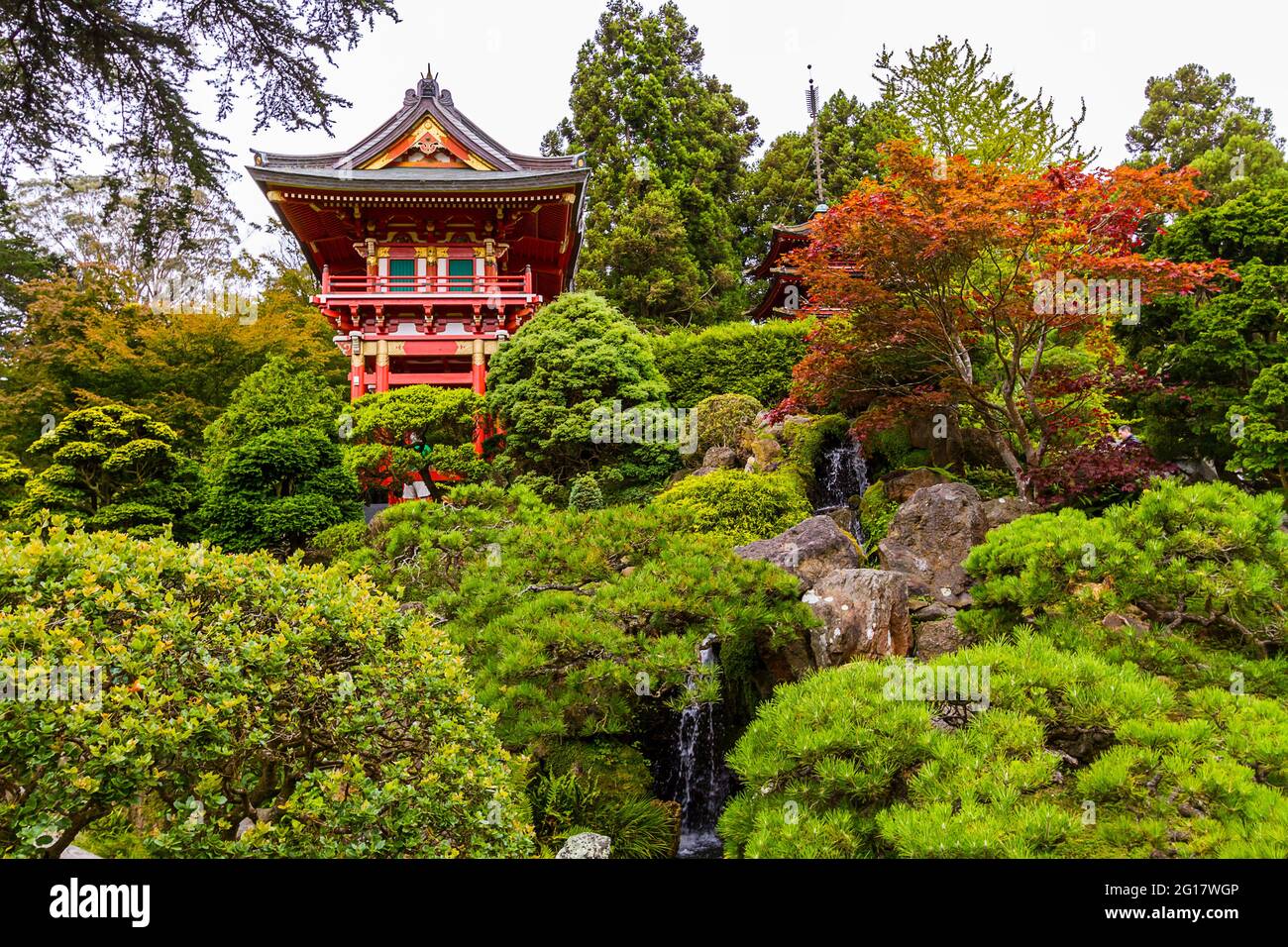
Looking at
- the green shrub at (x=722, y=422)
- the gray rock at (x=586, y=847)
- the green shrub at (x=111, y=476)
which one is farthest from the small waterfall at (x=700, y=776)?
the green shrub at (x=111, y=476)

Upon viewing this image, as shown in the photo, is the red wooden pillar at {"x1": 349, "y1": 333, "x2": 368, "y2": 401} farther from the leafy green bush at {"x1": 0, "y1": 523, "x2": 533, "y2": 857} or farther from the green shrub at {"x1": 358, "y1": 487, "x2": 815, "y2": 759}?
the leafy green bush at {"x1": 0, "y1": 523, "x2": 533, "y2": 857}

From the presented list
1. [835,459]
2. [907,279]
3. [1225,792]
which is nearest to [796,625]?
[1225,792]

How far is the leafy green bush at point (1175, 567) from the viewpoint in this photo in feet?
13.6

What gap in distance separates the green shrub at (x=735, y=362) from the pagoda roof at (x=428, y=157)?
4.80 metres

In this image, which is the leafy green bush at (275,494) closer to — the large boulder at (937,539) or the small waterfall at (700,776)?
the small waterfall at (700,776)

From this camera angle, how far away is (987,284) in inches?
389

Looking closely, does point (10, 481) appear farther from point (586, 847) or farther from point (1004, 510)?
point (1004, 510)

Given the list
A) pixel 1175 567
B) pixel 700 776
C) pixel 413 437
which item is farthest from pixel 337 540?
pixel 1175 567

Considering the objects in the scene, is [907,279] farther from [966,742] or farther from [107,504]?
[107,504]

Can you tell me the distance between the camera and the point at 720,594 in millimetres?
5168

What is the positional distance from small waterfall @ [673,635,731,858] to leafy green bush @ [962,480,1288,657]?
242cm

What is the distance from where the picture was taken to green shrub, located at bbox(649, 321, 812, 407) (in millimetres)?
14281

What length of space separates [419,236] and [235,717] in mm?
15635
